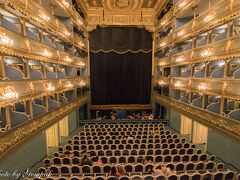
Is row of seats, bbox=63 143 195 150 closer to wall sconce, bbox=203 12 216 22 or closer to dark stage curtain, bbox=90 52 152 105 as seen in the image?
wall sconce, bbox=203 12 216 22

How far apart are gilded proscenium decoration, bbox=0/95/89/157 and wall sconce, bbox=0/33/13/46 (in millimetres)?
3365

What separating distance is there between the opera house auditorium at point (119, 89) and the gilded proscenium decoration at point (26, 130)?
0.17 ft

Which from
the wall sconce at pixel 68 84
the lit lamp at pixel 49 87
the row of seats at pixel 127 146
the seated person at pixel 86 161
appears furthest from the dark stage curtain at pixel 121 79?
the seated person at pixel 86 161

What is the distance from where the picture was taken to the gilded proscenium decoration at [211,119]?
8391 mm

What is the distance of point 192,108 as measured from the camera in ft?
41.6

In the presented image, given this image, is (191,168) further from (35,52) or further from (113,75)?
(113,75)

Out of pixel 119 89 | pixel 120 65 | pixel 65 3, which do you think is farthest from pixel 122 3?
pixel 119 89

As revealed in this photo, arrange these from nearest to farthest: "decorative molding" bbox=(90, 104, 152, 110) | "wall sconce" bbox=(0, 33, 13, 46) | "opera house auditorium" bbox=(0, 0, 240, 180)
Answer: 1. "wall sconce" bbox=(0, 33, 13, 46)
2. "opera house auditorium" bbox=(0, 0, 240, 180)
3. "decorative molding" bbox=(90, 104, 152, 110)

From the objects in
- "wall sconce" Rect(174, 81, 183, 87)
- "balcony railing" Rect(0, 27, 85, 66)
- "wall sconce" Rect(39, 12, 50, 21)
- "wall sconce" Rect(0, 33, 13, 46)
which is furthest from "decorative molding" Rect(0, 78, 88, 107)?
"wall sconce" Rect(174, 81, 183, 87)

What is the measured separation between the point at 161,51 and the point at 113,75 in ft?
21.5

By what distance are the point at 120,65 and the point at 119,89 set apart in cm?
303

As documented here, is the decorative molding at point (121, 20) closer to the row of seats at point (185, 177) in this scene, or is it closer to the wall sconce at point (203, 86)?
the wall sconce at point (203, 86)

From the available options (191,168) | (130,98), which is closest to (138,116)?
(130,98)

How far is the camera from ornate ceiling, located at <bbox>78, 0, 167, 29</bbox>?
20156mm
